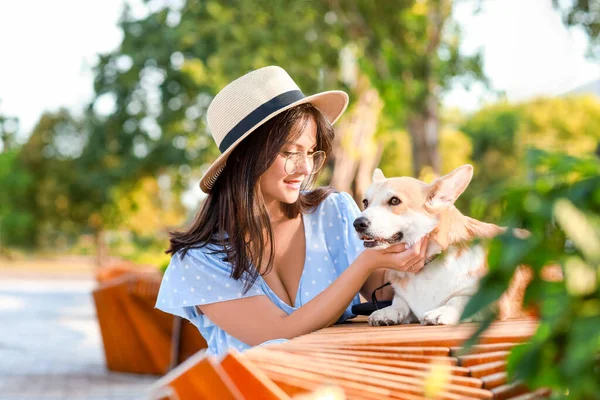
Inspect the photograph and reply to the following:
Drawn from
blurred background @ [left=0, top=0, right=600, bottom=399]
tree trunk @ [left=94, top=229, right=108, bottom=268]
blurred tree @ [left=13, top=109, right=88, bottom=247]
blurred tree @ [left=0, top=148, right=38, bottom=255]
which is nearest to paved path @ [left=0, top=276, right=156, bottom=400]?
blurred background @ [left=0, top=0, right=600, bottom=399]

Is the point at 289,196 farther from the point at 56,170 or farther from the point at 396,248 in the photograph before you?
the point at 56,170

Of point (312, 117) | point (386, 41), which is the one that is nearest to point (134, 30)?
point (386, 41)

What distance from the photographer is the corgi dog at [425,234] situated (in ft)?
8.73

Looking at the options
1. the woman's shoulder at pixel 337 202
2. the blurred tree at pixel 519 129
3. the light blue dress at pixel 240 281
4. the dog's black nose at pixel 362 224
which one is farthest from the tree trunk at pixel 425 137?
the blurred tree at pixel 519 129

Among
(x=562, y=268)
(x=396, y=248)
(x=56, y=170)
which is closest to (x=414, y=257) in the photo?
(x=396, y=248)

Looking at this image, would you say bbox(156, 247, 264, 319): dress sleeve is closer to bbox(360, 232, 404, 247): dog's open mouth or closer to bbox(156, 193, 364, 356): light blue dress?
bbox(156, 193, 364, 356): light blue dress

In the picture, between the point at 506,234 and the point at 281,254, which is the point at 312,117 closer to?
the point at 281,254

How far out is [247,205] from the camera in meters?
3.07

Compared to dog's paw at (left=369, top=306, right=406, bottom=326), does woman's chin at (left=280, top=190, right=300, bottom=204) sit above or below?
above

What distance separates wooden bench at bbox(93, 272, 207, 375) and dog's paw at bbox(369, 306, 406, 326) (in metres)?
4.28

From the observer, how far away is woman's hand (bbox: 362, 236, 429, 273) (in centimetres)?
255

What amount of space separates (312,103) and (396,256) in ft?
2.85

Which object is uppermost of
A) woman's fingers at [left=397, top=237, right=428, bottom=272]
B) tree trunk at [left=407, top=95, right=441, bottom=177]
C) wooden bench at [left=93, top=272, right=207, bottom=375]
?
tree trunk at [left=407, top=95, right=441, bottom=177]

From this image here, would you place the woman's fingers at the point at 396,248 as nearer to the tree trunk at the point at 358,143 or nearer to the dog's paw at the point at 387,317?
the dog's paw at the point at 387,317
